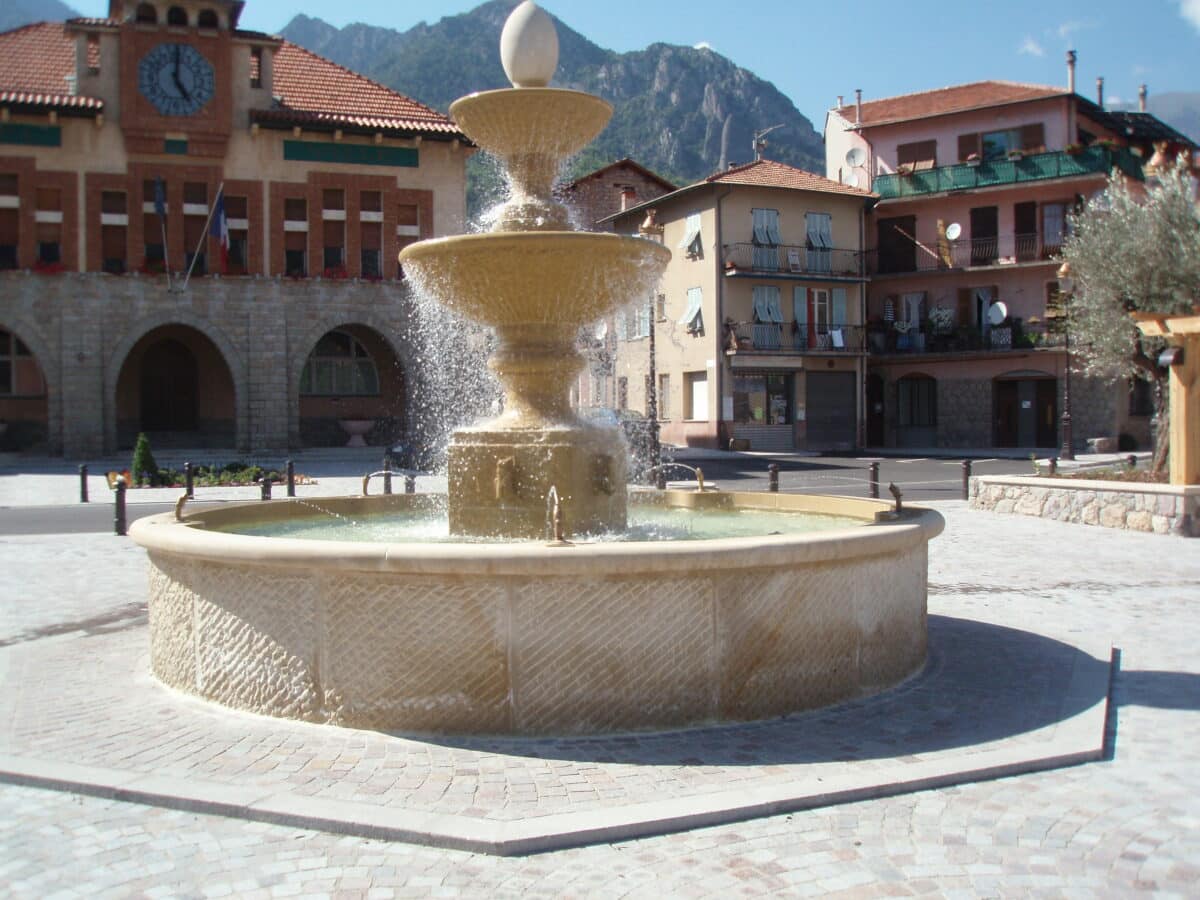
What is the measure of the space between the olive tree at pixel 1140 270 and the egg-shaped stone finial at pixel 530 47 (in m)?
15.0

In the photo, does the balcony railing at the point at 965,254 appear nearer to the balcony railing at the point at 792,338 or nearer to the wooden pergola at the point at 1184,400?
the balcony railing at the point at 792,338

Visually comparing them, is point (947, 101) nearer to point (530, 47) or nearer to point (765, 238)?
point (765, 238)

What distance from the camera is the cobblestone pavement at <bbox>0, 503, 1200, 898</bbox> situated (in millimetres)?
3777

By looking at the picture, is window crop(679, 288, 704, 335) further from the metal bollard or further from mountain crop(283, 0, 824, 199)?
mountain crop(283, 0, 824, 199)

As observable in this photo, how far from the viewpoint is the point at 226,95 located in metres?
32.5

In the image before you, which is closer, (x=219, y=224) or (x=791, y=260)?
(x=219, y=224)

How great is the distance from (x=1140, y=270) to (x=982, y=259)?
22463 mm

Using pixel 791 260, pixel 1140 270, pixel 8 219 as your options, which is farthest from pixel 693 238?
pixel 8 219

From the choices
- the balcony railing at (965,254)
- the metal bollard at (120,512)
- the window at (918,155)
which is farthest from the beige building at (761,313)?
the metal bollard at (120,512)

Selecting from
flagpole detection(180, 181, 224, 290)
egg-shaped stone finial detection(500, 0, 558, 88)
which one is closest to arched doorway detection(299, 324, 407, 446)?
flagpole detection(180, 181, 224, 290)

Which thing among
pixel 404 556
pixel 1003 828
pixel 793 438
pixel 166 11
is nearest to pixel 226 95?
pixel 166 11

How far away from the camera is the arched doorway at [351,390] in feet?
118

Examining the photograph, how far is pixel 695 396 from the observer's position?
41.7m

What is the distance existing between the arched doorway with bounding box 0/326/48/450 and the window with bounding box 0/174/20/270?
2.54 meters
